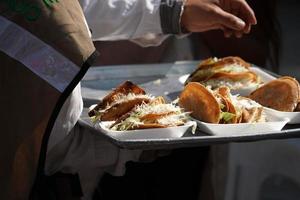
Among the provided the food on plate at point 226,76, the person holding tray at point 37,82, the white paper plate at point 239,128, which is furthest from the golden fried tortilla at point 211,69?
the person holding tray at point 37,82

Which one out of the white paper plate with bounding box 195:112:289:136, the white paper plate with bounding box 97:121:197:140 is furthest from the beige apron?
the white paper plate with bounding box 195:112:289:136

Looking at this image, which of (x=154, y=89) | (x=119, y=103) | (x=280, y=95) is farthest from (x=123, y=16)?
(x=280, y=95)

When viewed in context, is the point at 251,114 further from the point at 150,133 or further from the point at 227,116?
the point at 150,133

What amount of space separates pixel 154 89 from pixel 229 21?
29cm

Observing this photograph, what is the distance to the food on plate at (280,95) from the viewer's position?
1440mm

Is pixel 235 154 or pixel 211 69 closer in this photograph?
pixel 211 69

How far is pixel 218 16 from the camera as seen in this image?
157 centimetres

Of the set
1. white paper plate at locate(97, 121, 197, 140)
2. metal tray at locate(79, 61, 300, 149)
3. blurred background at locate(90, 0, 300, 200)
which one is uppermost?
white paper plate at locate(97, 121, 197, 140)

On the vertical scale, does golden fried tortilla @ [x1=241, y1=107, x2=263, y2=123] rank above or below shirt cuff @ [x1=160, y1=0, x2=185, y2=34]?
below

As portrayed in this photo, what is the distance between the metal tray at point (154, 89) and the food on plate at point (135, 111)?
0.04m

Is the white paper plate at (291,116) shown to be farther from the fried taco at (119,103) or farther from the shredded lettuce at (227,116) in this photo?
the fried taco at (119,103)

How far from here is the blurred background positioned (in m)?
1.64

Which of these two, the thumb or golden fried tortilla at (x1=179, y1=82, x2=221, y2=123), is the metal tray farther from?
the thumb

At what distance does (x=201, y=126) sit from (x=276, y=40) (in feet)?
4.46
